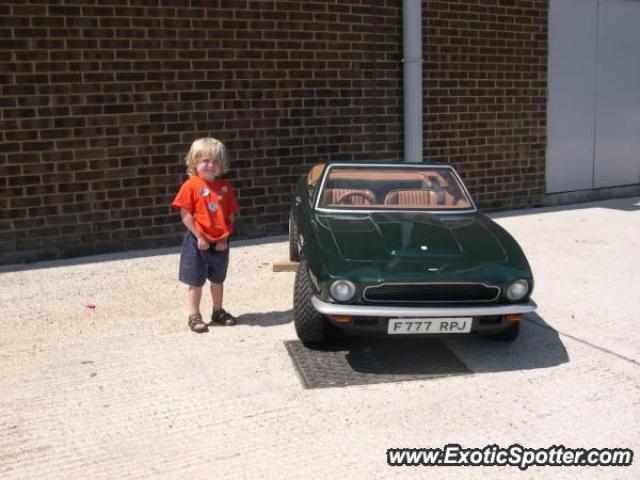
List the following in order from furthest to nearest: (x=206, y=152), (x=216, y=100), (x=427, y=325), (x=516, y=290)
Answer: (x=216, y=100) → (x=206, y=152) → (x=516, y=290) → (x=427, y=325)

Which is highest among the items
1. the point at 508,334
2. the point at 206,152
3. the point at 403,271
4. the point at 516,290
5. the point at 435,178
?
the point at 206,152

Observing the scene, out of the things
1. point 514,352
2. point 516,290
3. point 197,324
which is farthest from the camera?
point 197,324

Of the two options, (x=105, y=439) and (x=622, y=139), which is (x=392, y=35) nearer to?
(x=622, y=139)

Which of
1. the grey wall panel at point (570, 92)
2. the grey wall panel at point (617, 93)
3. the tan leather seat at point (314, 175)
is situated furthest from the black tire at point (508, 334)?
the grey wall panel at point (617, 93)

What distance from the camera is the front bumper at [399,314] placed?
165 inches

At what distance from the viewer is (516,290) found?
4.37m

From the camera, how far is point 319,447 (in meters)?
3.51

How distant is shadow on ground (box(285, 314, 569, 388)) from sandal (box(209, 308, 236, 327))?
618mm

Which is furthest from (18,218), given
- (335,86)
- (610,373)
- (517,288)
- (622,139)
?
(622,139)

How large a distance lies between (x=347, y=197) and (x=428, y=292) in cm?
148

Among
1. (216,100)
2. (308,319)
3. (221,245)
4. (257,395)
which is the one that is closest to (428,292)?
(308,319)

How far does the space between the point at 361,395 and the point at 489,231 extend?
166 centimetres

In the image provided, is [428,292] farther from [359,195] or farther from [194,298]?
[194,298]

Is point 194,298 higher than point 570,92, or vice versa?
point 570,92
